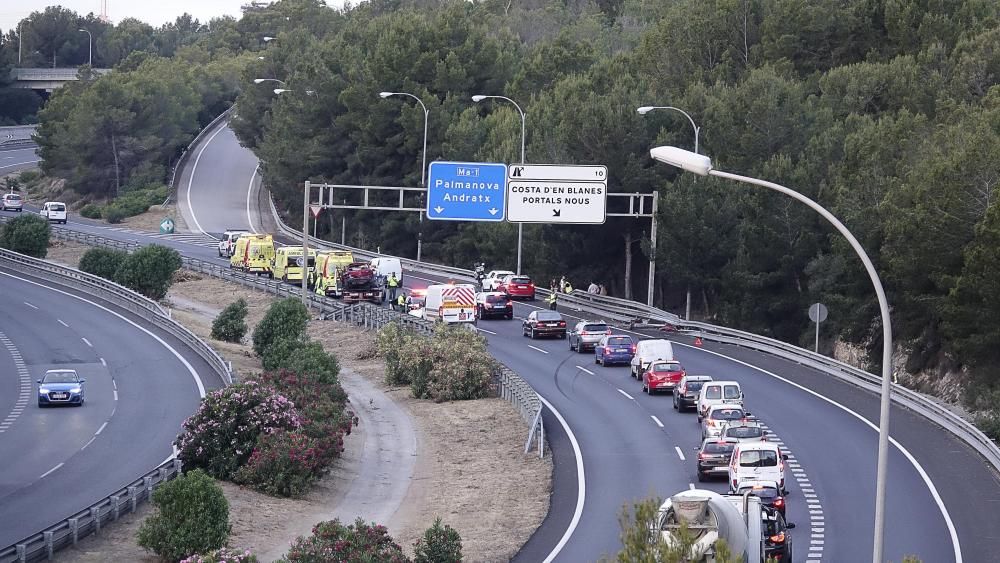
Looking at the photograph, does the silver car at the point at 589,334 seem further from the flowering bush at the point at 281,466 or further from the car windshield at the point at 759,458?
the car windshield at the point at 759,458

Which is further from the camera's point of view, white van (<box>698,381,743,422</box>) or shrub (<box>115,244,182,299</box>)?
shrub (<box>115,244,182,299</box>)

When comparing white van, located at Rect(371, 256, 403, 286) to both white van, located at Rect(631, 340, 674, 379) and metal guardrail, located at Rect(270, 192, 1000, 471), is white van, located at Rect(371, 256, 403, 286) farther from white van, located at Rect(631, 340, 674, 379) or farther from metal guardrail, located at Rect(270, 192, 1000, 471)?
white van, located at Rect(631, 340, 674, 379)

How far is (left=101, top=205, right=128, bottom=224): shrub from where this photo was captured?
122062 mm

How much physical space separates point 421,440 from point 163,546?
720 inches

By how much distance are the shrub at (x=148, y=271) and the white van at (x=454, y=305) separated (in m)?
19.2

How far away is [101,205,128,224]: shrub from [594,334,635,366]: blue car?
2969 inches

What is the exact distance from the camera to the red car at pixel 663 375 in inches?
1945

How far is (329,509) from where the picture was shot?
35.7 metres

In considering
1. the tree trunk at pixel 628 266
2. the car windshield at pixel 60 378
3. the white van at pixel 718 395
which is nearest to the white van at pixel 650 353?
the white van at pixel 718 395

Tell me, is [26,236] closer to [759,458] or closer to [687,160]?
[759,458]

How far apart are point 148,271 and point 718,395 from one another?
4234 cm

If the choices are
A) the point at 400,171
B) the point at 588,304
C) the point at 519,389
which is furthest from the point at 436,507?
the point at 400,171

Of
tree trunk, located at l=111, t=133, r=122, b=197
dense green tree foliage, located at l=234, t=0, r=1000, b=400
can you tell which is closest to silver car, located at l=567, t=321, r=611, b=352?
dense green tree foliage, located at l=234, t=0, r=1000, b=400

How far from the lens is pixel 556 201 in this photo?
196 ft
